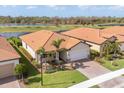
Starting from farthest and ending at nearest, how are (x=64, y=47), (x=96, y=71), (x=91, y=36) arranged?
(x=91, y=36), (x=64, y=47), (x=96, y=71)

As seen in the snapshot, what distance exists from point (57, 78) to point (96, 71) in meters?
4.91

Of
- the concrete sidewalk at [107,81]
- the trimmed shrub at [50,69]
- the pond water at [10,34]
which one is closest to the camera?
the concrete sidewalk at [107,81]

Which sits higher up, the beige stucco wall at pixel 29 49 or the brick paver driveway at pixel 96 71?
the beige stucco wall at pixel 29 49

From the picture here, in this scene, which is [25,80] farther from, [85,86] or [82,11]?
[82,11]

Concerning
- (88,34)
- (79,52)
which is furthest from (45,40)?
(88,34)

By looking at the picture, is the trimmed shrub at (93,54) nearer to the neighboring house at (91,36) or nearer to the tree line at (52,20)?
the neighboring house at (91,36)

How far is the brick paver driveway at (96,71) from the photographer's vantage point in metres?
20.5

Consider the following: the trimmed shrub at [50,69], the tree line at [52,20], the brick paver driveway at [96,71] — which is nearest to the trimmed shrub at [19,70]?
the trimmed shrub at [50,69]

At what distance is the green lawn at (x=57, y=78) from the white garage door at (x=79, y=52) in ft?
13.8

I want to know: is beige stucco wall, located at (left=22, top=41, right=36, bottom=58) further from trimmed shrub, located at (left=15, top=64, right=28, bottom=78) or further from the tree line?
trimmed shrub, located at (left=15, top=64, right=28, bottom=78)

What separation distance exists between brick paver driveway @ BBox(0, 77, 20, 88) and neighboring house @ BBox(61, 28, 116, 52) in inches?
565

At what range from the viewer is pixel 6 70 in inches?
867

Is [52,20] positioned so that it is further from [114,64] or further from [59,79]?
[59,79]
